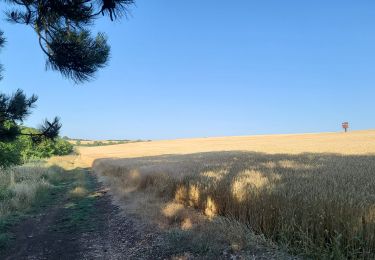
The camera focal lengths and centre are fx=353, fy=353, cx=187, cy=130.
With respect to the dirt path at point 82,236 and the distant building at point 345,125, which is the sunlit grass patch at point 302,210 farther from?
the distant building at point 345,125

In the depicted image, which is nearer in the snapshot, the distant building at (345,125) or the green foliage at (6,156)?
the green foliage at (6,156)

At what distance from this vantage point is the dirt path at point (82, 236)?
7.01 meters

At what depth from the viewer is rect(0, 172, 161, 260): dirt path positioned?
7.01 meters

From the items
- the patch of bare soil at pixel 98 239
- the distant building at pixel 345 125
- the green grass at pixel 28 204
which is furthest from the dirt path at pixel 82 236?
the distant building at pixel 345 125

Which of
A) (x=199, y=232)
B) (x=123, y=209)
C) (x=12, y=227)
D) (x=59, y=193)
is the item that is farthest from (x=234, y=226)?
(x=59, y=193)

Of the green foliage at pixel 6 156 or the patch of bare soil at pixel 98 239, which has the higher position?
the green foliage at pixel 6 156

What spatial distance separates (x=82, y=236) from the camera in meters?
8.30

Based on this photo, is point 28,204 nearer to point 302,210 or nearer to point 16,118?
point 16,118

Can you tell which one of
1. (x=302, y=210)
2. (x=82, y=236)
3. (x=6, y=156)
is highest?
(x=6, y=156)

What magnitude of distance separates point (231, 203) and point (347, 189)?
2.22m

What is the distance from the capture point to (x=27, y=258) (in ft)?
22.8

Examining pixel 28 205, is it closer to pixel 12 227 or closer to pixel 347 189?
pixel 12 227

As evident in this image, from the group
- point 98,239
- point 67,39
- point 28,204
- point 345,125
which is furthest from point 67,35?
point 345,125

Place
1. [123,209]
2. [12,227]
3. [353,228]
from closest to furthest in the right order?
[353,228] → [12,227] → [123,209]
